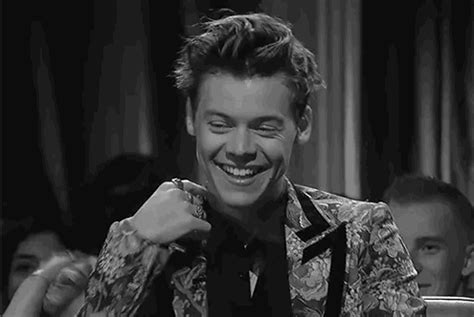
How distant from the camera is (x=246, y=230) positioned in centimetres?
118

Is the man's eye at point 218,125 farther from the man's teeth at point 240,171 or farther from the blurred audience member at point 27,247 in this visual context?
the blurred audience member at point 27,247

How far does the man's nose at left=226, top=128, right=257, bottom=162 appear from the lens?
3.72 feet

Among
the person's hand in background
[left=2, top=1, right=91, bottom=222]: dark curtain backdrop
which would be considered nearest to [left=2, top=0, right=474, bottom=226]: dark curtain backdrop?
[left=2, top=1, right=91, bottom=222]: dark curtain backdrop

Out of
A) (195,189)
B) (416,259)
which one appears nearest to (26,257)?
(416,259)

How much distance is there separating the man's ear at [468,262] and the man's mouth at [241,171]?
131cm

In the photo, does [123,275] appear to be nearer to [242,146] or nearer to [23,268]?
[242,146]

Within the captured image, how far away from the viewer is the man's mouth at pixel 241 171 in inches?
45.1

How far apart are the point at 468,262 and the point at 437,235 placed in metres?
0.11

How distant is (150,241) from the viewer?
43.6 inches

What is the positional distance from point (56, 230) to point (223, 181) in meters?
1.27

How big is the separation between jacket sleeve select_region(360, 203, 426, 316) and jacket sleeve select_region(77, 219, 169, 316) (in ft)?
0.83

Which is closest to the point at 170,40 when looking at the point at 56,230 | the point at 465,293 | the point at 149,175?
the point at 149,175

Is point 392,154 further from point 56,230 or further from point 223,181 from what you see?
point 223,181

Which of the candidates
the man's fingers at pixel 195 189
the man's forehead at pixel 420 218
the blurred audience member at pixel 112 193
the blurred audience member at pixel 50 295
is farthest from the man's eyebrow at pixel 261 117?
the man's forehead at pixel 420 218
